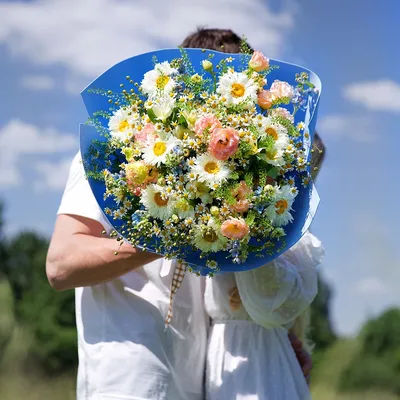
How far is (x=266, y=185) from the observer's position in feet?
7.51

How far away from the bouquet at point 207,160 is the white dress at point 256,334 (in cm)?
37

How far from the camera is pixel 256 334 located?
2.90m

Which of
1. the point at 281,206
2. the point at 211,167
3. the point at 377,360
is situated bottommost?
the point at 377,360

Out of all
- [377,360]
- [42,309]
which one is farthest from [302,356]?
[42,309]

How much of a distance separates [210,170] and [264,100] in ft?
1.08

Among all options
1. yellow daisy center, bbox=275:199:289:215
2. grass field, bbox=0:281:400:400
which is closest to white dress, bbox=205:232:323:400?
yellow daisy center, bbox=275:199:289:215

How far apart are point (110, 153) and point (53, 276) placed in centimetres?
→ 57

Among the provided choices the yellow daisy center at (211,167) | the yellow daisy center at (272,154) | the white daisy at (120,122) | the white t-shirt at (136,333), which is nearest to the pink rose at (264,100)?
the yellow daisy center at (272,154)

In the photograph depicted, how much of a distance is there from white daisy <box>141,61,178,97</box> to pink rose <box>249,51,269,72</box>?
0.25m

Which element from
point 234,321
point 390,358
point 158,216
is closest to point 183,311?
point 234,321

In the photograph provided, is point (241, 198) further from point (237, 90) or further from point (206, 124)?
point (237, 90)

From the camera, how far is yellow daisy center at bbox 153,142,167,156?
2293 millimetres

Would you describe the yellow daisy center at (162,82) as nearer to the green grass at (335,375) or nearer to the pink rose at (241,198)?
the pink rose at (241,198)

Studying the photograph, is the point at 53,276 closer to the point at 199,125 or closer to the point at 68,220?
the point at 68,220
